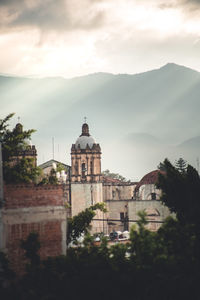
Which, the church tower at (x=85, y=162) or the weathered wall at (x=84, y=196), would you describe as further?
the church tower at (x=85, y=162)

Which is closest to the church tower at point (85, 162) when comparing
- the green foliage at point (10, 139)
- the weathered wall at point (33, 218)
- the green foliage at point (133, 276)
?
the green foliage at point (10, 139)

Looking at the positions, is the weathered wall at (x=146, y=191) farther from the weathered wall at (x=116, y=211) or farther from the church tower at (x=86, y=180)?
the church tower at (x=86, y=180)

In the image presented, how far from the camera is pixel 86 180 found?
5338 cm

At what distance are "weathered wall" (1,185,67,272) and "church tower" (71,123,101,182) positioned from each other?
4135 cm

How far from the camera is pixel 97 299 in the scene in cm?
900

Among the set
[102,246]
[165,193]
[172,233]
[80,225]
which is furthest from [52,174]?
[172,233]

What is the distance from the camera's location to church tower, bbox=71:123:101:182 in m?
53.4

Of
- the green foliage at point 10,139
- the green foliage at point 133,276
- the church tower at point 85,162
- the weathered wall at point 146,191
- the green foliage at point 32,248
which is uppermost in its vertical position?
the church tower at point 85,162

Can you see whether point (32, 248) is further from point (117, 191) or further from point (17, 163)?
point (117, 191)

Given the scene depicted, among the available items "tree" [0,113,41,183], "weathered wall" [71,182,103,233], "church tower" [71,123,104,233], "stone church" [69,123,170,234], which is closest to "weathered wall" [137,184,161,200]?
"stone church" [69,123,170,234]

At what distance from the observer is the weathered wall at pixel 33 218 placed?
35.5ft

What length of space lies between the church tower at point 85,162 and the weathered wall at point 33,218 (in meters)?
41.4

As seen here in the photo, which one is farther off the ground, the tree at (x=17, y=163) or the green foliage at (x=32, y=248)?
the tree at (x=17, y=163)

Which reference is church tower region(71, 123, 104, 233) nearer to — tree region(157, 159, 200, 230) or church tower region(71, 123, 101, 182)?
church tower region(71, 123, 101, 182)
